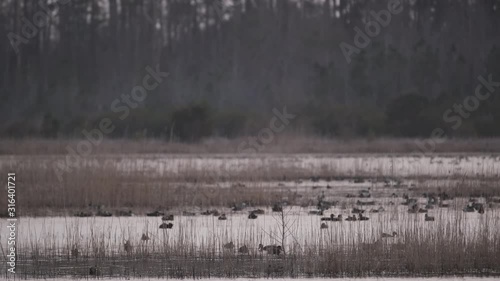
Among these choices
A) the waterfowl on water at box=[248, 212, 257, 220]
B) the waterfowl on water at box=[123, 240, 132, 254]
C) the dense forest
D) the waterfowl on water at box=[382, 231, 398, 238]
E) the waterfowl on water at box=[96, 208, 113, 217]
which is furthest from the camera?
the dense forest

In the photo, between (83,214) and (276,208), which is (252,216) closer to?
(276,208)

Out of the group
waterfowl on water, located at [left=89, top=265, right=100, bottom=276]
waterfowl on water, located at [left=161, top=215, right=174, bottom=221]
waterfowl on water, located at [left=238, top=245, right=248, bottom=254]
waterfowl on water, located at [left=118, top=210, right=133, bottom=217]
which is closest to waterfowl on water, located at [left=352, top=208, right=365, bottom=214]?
waterfowl on water, located at [left=161, top=215, right=174, bottom=221]

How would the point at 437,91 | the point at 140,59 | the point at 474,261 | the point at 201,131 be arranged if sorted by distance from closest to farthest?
the point at 474,261 < the point at 201,131 < the point at 437,91 < the point at 140,59

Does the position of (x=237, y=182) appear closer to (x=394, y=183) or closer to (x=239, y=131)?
(x=394, y=183)

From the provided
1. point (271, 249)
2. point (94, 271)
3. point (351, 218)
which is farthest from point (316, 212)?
point (94, 271)

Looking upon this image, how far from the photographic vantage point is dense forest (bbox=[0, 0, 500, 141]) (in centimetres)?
4431

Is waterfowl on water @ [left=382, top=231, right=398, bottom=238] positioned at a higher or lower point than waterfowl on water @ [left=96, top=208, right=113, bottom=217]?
higher

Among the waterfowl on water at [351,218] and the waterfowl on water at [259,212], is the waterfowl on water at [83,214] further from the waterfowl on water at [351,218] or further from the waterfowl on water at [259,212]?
the waterfowl on water at [351,218]

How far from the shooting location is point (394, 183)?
56.6ft

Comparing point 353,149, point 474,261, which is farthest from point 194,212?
point 353,149

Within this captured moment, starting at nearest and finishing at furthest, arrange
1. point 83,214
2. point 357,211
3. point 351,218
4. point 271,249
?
point 271,249
point 351,218
point 357,211
point 83,214

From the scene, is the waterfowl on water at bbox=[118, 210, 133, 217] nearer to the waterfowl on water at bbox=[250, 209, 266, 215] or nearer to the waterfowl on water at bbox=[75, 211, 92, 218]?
the waterfowl on water at bbox=[75, 211, 92, 218]

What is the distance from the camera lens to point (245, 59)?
170 feet

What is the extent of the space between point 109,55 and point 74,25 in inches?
130
